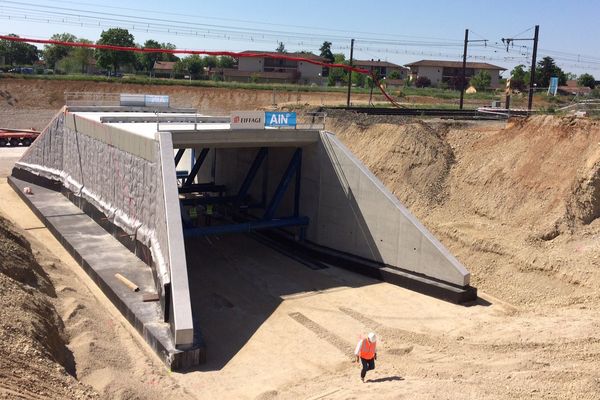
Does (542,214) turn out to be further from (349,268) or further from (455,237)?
(349,268)

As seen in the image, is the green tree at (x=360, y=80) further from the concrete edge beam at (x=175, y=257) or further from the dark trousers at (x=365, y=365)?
the dark trousers at (x=365, y=365)

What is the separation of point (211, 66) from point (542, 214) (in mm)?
129393

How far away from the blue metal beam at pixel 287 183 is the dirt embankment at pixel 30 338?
1007 centimetres

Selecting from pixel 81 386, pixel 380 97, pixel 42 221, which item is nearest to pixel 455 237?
pixel 81 386

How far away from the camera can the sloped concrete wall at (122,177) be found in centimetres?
1784

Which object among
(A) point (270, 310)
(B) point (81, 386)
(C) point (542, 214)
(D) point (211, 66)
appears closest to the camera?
(B) point (81, 386)

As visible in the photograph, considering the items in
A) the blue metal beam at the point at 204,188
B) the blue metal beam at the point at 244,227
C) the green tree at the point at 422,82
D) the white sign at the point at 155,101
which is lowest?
the blue metal beam at the point at 244,227

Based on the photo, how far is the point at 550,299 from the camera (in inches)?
804

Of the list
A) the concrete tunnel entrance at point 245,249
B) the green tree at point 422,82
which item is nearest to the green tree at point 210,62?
the green tree at point 422,82

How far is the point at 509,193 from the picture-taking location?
25.0 meters

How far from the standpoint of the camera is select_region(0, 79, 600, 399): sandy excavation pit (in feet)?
46.5

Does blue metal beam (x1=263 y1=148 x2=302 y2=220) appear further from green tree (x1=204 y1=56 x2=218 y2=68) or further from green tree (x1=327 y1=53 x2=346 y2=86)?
green tree (x1=204 y1=56 x2=218 y2=68)

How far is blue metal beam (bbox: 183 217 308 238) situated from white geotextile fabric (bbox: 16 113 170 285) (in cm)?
215

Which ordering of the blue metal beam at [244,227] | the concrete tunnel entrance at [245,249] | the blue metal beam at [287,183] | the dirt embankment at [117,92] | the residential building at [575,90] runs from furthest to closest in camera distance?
the residential building at [575,90], the dirt embankment at [117,92], the blue metal beam at [287,183], the blue metal beam at [244,227], the concrete tunnel entrance at [245,249]
